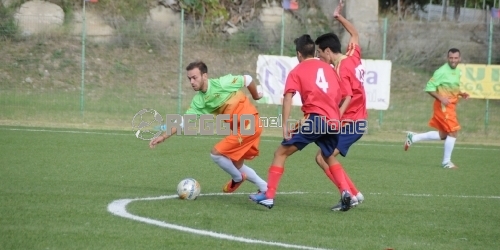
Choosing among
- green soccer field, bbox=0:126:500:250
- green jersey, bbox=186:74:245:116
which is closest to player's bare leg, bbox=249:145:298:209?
green soccer field, bbox=0:126:500:250

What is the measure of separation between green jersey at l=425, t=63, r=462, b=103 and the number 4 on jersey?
5785mm

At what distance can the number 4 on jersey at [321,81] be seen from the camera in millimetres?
8586

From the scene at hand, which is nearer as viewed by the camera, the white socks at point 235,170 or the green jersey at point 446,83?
the white socks at point 235,170

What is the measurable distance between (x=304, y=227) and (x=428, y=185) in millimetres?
4226

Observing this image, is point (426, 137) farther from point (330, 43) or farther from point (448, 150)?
point (330, 43)

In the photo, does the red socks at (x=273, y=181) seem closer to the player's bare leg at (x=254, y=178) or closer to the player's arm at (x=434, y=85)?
the player's bare leg at (x=254, y=178)

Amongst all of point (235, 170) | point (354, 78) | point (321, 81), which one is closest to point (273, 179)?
point (235, 170)

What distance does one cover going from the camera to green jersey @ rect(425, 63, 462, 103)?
46.2 feet

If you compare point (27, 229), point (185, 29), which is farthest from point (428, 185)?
point (185, 29)

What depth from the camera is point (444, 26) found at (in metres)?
26.6

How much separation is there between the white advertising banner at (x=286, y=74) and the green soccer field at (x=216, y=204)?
476 cm

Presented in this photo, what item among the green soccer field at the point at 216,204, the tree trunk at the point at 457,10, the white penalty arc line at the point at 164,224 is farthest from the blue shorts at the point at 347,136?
the tree trunk at the point at 457,10

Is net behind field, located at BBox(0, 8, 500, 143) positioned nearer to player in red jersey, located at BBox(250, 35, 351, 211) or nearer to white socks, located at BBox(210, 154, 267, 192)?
white socks, located at BBox(210, 154, 267, 192)

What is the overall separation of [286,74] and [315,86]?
11393 mm
